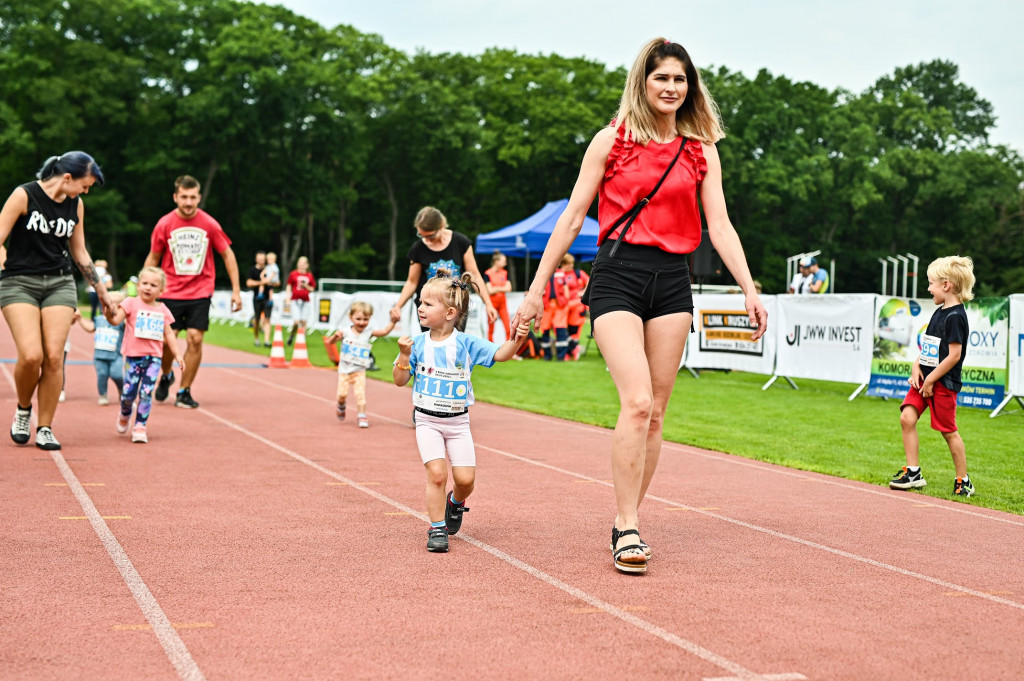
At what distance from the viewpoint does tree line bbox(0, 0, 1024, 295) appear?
5938cm

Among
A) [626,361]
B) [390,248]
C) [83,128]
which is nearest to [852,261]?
[390,248]

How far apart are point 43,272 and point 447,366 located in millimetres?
4251

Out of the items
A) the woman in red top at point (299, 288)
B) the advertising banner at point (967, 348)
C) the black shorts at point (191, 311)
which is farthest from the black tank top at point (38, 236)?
the woman in red top at point (299, 288)

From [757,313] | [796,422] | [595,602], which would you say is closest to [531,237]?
[796,422]

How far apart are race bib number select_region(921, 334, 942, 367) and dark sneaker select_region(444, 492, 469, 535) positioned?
3891 millimetres

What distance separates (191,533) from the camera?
228 inches

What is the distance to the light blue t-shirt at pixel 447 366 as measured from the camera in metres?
5.68

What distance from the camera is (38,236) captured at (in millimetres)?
8453

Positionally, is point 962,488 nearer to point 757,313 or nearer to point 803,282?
point 757,313

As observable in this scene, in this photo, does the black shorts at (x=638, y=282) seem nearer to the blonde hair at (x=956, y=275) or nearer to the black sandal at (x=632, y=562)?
the black sandal at (x=632, y=562)

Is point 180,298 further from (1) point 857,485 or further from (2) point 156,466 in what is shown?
(1) point 857,485

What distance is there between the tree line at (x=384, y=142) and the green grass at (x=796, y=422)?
44.2m

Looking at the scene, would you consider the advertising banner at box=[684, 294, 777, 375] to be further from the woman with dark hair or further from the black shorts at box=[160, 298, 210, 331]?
the woman with dark hair

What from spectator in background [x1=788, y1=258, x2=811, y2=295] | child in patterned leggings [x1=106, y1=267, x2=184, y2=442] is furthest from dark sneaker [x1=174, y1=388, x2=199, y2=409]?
spectator in background [x1=788, y1=258, x2=811, y2=295]
